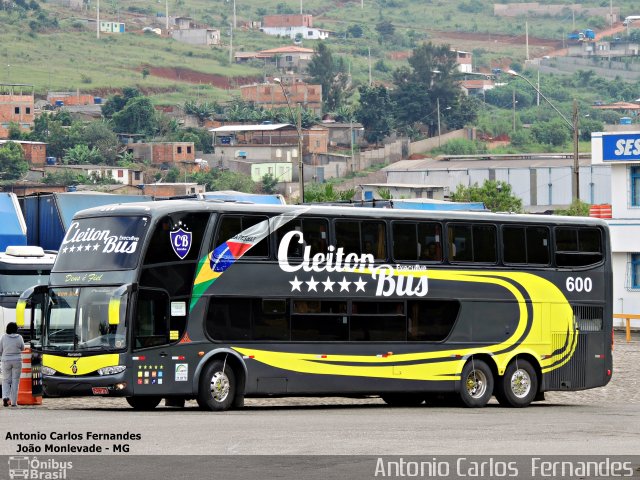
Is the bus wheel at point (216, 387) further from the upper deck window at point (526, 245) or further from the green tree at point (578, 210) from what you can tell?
the green tree at point (578, 210)

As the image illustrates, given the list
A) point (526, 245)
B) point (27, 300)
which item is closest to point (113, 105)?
point (526, 245)

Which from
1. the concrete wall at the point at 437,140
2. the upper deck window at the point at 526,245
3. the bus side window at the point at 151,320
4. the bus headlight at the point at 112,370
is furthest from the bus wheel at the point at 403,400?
the concrete wall at the point at 437,140

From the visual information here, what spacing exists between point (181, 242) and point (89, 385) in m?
2.76

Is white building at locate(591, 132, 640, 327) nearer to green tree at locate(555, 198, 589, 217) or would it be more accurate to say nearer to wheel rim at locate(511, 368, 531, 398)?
green tree at locate(555, 198, 589, 217)

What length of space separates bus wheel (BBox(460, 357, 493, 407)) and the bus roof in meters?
2.76

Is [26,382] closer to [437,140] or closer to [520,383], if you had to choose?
[520,383]

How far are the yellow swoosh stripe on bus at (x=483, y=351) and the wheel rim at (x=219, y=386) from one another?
0.55 m

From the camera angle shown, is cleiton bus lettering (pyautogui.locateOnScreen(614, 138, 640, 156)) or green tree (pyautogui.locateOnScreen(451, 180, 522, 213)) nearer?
cleiton bus lettering (pyautogui.locateOnScreen(614, 138, 640, 156))

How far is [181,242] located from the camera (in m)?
25.4

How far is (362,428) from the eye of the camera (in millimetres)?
21609

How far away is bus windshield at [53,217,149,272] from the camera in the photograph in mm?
25141

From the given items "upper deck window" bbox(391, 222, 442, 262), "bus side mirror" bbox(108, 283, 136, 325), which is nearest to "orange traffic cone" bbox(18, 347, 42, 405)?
"bus side mirror" bbox(108, 283, 136, 325)

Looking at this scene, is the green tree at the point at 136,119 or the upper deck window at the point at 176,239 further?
the green tree at the point at 136,119

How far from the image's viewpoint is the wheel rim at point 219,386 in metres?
25.7
